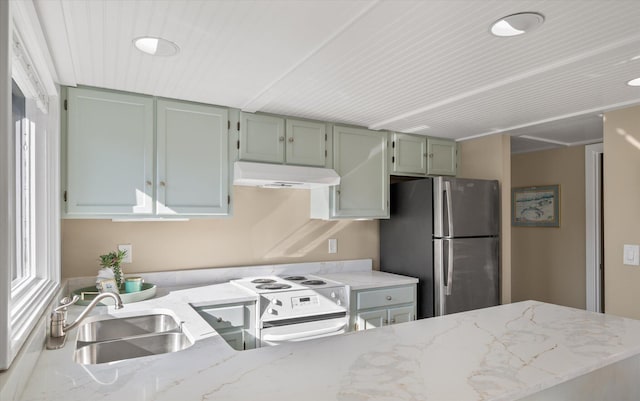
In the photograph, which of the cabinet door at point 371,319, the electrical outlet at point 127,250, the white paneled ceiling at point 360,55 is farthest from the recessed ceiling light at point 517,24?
the electrical outlet at point 127,250

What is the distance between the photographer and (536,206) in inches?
171

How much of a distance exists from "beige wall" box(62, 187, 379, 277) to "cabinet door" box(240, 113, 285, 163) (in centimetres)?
40

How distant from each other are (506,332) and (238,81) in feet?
5.91

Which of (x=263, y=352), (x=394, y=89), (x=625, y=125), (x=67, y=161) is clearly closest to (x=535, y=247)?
(x=625, y=125)

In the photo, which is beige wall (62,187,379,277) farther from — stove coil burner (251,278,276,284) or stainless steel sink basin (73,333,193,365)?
stainless steel sink basin (73,333,193,365)

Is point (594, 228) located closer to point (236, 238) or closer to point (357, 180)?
point (357, 180)

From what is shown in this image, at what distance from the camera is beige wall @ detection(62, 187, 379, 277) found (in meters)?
2.68

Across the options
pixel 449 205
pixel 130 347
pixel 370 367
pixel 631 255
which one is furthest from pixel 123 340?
pixel 631 255

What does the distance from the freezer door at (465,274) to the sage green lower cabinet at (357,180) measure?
2.00 ft

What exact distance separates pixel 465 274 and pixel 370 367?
2.28m

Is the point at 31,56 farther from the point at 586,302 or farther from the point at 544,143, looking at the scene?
the point at 586,302

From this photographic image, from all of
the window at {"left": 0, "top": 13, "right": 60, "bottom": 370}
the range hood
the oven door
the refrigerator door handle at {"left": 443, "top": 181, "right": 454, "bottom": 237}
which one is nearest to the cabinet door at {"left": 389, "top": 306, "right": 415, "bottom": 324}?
the oven door

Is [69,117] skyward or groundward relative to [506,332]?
skyward

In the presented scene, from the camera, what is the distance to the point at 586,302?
3.85m
